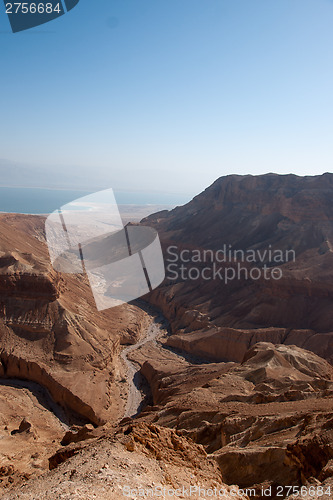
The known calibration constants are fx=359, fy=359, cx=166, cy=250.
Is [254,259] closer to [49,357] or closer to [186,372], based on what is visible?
[186,372]

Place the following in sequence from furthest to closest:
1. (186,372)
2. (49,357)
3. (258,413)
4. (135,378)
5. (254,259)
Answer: (254,259)
(135,378)
(186,372)
(49,357)
(258,413)

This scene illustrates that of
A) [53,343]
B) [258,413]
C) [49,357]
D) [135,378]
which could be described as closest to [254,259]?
[135,378]

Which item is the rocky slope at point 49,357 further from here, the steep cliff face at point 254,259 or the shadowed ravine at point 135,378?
the steep cliff face at point 254,259

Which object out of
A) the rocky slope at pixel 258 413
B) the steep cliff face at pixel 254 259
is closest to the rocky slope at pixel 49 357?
the rocky slope at pixel 258 413

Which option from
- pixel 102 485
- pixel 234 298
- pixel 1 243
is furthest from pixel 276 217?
pixel 102 485

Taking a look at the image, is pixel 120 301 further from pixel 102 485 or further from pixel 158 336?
pixel 102 485

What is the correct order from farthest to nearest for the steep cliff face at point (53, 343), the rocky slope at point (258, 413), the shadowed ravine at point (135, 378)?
the shadowed ravine at point (135, 378), the steep cliff face at point (53, 343), the rocky slope at point (258, 413)

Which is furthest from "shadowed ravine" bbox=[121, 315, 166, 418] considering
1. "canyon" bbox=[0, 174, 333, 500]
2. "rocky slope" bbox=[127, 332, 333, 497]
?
"rocky slope" bbox=[127, 332, 333, 497]
